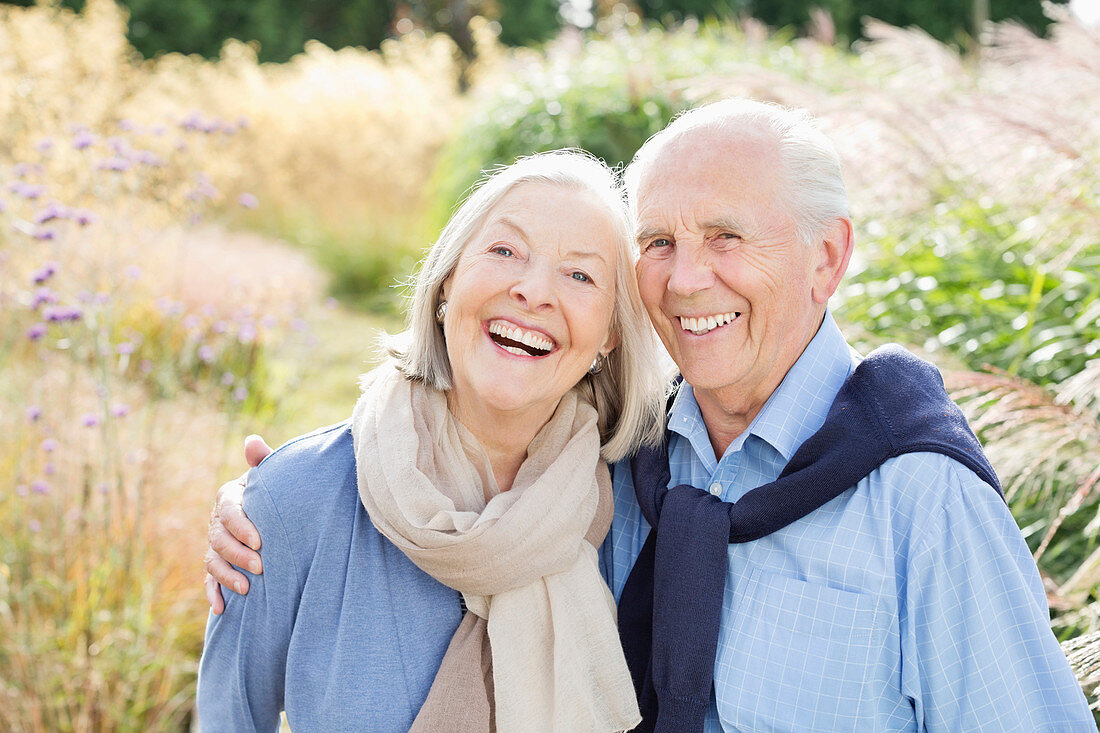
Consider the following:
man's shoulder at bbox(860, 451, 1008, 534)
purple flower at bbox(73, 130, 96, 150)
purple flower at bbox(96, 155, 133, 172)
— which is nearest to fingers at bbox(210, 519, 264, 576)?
man's shoulder at bbox(860, 451, 1008, 534)

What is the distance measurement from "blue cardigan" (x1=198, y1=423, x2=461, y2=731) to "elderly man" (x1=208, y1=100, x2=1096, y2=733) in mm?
97

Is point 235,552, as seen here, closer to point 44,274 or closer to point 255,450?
point 255,450

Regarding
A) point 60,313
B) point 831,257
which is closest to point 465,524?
point 831,257

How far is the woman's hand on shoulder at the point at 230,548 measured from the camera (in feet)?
6.15

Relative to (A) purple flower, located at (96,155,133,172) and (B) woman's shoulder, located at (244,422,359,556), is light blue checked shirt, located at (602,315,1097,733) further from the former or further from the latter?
(A) purple flower, located at (96,155,133,172)

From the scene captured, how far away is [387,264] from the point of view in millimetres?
9305

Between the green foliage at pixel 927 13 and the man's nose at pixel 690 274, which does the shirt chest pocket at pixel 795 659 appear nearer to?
the man's nose at pixel 690 274

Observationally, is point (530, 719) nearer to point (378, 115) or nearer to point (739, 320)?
point (739, 320)

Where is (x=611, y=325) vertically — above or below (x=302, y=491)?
above

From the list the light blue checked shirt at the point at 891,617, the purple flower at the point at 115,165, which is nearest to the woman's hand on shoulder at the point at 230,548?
the light blue checked shirt at the point at 891,617

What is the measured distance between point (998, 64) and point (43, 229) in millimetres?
5761

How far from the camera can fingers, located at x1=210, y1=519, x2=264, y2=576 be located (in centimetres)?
186

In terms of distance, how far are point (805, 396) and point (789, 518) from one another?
0.98ft

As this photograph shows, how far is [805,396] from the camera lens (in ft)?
6.35
